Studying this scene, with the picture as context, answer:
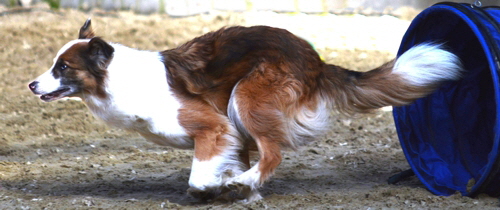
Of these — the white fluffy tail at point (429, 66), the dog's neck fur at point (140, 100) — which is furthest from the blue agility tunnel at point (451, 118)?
the dog's neck fur at point (140, 100)

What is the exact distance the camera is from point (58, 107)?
7578 mm

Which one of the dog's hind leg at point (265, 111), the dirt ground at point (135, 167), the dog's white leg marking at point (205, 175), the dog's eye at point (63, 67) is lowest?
the dirt ground at point (135, 167)

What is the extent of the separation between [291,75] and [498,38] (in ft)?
4.48

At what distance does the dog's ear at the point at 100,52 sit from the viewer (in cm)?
438

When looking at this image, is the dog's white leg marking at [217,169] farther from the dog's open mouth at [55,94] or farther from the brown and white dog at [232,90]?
the dog's open mouth at [55,94]

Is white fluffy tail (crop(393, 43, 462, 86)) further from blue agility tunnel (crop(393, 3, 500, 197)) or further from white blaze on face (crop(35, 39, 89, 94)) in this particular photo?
white blaze on face (crop(35, 39, 89, 94))

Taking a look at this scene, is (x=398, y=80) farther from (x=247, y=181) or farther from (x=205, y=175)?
(x=205, y=175)

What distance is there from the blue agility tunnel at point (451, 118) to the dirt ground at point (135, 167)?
257mm

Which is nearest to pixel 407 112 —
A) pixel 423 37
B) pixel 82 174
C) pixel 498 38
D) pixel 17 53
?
pixel 423 37

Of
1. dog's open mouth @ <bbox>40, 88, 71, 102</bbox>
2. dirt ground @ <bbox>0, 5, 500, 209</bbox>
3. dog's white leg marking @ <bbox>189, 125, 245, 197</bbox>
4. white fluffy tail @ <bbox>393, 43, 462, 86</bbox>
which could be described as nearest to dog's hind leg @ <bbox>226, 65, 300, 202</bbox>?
dog's white leg marking @ <bbox>189, 125, 245, 197</bbox>

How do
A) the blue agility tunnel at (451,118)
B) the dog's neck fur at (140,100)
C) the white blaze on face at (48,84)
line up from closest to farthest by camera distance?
1. the white blaze on face at (48,84)
2. the dog's neck fur at (140,100)
3. the blue agility tunnel at (451,118)

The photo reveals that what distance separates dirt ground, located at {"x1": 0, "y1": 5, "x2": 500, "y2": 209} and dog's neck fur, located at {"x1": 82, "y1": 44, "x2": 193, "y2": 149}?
1.67 ft

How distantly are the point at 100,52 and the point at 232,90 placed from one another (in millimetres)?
950

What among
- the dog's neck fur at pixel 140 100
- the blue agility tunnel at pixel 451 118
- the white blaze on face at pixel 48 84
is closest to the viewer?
the white blaze on face at pixel 48 84
